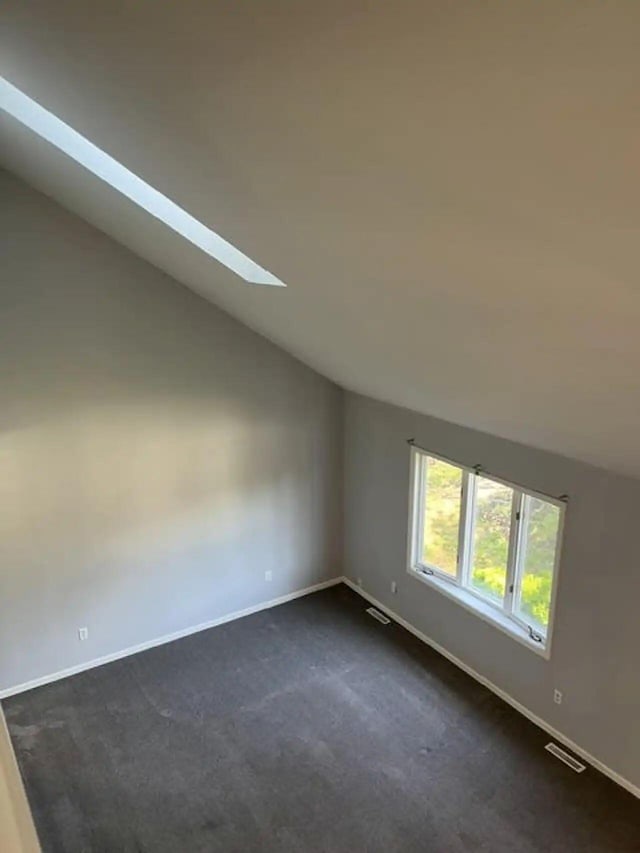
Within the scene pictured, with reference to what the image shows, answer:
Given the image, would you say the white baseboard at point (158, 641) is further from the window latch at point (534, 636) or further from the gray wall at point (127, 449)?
the window latch at point (534, 636)

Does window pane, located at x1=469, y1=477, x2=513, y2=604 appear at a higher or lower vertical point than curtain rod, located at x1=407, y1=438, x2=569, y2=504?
lower

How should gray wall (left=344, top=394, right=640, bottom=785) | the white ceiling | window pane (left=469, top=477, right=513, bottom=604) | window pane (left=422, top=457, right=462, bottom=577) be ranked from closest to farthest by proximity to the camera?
the white ceiling < gray wall (left=344, top=394, right=640, bottom=785) < window pane (left=469, top=477, right=513, bottom=604) < window pane (left=422, top=457, right=462, bottom=577)

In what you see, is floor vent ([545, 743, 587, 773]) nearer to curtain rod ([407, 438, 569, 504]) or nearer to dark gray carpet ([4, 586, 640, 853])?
dark gray carpet ([4, 586, 640, 853])

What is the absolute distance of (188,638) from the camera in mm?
6273

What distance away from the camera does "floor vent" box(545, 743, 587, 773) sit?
4.77m

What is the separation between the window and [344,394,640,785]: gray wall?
0.11m

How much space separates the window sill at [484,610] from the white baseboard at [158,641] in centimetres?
134

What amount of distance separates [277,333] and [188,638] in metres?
3.04

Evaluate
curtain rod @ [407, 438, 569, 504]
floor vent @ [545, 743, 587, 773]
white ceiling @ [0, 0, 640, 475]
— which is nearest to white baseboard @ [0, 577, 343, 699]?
curtain rod @ [407, 438, 569, 504]

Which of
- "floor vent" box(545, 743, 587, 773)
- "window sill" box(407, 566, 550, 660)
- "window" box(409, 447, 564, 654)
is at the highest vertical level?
"window" box(409, 447, 564, 654)

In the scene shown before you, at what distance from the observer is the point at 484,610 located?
5574mm

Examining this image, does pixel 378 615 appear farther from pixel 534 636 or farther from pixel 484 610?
pixel 534 636

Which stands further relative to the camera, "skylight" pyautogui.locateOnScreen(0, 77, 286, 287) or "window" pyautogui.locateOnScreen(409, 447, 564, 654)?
"window" pyautogui.locateOnScreen(409, 447, 564, 654)

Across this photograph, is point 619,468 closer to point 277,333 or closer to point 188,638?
point 277,333
